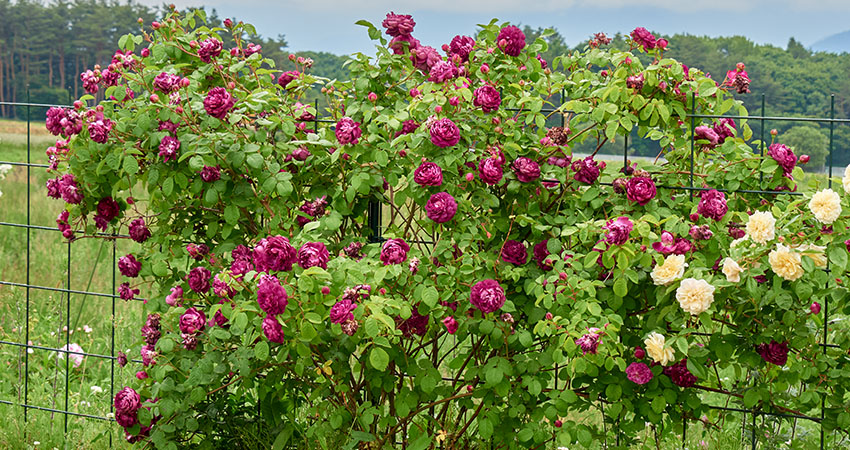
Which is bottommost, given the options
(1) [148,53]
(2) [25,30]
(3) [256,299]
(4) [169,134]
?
(3) [256,299]

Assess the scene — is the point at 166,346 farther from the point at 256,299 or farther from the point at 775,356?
the point at 775,356

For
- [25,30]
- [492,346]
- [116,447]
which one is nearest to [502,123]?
[492,346]

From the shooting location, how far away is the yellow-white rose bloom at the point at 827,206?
80.8 inches

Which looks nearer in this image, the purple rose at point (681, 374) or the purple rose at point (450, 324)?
the purple rose at point (450, 324)

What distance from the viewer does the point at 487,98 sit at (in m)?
2.28

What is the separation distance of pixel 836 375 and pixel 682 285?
0.62 metres

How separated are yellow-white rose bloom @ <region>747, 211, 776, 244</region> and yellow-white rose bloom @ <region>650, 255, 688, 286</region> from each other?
7.3 inches

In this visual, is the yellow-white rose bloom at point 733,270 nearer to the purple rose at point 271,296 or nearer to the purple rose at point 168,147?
the purple rose at point 271,296

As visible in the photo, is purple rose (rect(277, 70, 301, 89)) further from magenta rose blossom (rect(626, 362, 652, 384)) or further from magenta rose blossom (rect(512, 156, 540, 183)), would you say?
magenta rose blossom (rect(626, 362, 652, 384))

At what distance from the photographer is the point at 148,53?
106 inches

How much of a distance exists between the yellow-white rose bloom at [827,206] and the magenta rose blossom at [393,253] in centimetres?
107

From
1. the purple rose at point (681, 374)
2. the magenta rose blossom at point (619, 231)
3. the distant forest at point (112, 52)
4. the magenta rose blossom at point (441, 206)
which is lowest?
the purple rose at point (681, 374)

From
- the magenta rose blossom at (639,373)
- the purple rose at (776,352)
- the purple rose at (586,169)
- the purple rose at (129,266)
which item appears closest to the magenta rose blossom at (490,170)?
the purple rose at (586,169)

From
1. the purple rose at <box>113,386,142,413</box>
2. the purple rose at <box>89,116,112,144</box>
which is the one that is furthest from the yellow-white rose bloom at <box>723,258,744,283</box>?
the purple rose at <box>89,116,112,144</box>
